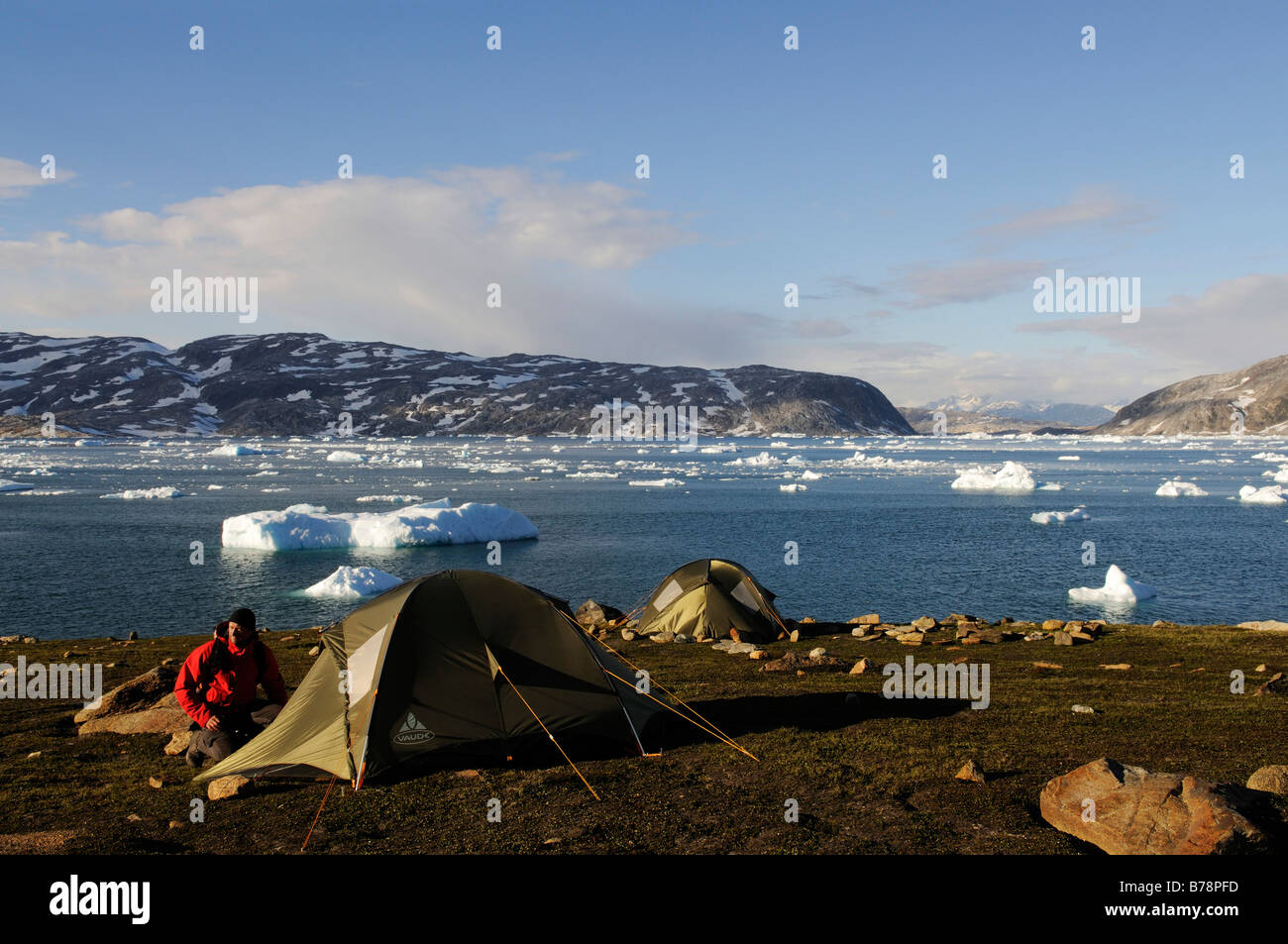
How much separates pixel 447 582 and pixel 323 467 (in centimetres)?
10347

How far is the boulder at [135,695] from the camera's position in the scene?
12.8 m

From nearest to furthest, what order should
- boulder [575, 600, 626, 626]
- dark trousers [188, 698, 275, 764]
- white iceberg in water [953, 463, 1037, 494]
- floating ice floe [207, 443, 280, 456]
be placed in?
dark trousers [188, 698, 275, 764], boulder [575, 600, 626, 626], white iceberg in water [953, 463, 1037, 494], floating ice floe [207, 443, 280, 456]

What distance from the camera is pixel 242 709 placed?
10805mm

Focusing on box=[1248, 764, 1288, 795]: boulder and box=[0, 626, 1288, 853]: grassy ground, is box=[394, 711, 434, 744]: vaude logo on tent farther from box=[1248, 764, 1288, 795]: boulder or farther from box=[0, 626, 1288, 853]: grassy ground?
box=[1248, 764, 1288, 795]: boulder

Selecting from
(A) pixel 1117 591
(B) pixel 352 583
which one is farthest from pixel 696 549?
(A) pixel 1117 591

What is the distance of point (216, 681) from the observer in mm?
10680

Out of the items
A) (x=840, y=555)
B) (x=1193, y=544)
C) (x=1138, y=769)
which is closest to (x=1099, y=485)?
(x=1193, y=544)

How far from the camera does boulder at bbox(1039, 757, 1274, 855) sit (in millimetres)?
7094

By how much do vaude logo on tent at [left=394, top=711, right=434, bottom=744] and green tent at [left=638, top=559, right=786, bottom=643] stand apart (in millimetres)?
10858

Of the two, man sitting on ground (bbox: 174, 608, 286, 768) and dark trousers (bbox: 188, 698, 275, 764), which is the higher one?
man sitting on ground (bbox: 174, 608, 286, 768)

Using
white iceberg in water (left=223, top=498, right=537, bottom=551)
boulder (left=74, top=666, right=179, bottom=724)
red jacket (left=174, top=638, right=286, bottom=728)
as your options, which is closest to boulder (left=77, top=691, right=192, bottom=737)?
boulder (left=74, top=666, right=179, bottom=724)

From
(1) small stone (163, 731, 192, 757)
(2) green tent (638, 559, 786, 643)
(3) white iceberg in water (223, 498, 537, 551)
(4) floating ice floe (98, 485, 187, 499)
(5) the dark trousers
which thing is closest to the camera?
(5) the dark trousers

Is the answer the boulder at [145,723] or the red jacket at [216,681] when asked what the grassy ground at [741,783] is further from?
the red jacket at [216,681]

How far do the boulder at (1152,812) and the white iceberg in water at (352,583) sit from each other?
2715cm
